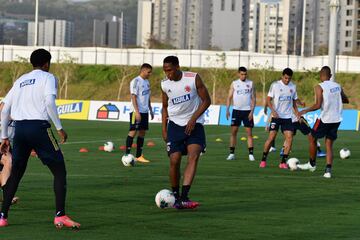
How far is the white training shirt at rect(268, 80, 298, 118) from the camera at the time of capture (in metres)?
22.2

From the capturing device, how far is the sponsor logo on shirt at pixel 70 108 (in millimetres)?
49094

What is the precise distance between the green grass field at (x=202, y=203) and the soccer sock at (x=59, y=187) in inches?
10.4

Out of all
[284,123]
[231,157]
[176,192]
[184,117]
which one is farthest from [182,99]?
[231,157]

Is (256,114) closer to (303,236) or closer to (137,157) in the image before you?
(137,157)

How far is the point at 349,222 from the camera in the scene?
1272cm

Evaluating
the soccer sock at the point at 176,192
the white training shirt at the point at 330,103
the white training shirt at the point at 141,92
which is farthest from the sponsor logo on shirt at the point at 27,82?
the white training shirt at the point at 141,92

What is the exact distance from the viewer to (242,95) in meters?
24.5

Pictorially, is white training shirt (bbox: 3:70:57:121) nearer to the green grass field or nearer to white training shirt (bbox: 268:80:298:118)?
the green grass field

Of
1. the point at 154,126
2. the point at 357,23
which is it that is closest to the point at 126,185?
the point at 154,126

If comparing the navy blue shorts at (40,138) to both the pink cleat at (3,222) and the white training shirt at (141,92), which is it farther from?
the white training shirt at (141,92)

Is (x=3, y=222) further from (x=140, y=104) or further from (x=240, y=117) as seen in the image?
(x=240, y=117)

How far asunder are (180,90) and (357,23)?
173 meters

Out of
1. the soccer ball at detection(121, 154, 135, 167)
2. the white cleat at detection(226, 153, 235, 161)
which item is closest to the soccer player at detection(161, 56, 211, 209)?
the soccer ball at detection(121, 154, 135, 167)

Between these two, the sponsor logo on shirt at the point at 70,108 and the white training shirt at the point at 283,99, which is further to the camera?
the sponsor logo on shirt at the point at 70,108
